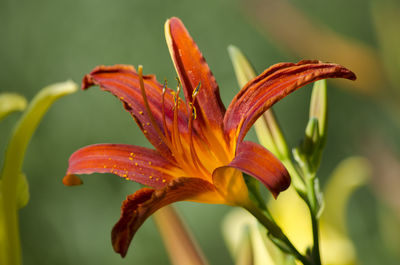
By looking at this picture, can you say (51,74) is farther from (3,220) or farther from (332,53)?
(3,220)

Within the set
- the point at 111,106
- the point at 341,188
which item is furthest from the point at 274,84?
the point at 111,106

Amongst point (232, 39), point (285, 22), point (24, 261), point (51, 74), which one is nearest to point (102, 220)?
point (24, 261)

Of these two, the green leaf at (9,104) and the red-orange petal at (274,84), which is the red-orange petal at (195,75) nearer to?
the red-orange petal at (274,84)

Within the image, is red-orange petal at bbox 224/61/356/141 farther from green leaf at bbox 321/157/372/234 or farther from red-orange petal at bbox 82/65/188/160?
green leaf at bbox 321/157/372/234

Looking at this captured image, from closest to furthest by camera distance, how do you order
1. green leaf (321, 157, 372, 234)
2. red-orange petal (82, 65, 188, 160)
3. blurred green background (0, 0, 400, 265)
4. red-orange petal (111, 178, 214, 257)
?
red-orange petal (111, 178, 214, 257)
red-orange petal (82, 65, 188, 160)
green leaf (321, 157, 372, 234)
blurred green background (0, 0, 400, 265)

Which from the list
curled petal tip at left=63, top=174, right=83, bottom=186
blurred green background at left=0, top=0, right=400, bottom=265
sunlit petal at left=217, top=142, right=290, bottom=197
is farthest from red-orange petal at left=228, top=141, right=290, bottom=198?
blurred green background at left=0, top=0, right=400, bottom=265

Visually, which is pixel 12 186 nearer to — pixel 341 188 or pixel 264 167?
pixel 264 167

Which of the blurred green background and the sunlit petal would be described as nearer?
the sunlit petal

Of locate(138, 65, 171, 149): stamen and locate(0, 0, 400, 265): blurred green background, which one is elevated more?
locate(0, 0, 400, 265): blurred green background

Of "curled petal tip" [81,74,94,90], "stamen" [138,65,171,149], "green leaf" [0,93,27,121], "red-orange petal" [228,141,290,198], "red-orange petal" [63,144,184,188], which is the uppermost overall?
"green leaf" [0,93,27,121]
